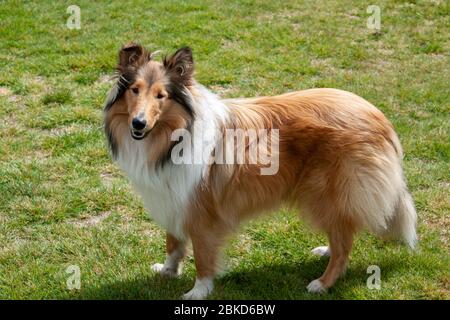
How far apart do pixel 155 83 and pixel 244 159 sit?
2.58 ft

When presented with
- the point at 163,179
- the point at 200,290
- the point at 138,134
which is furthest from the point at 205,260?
the point at 138,134

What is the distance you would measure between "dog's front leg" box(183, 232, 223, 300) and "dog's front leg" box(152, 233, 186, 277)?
0.29 m

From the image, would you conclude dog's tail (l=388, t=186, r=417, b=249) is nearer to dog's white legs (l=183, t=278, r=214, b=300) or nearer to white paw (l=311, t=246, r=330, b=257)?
white paw (l=311, t=246, r=330, b=257)

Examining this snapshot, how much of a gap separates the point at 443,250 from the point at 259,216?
151 cm

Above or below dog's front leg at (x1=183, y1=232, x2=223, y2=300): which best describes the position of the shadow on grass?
below

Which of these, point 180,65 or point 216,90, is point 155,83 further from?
point 216,90

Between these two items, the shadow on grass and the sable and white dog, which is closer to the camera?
the sable and white dog

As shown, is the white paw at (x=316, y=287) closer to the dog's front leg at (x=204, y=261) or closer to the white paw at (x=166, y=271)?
the dog's front leg at (x=204, y=261)

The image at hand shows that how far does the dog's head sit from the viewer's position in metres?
3.59

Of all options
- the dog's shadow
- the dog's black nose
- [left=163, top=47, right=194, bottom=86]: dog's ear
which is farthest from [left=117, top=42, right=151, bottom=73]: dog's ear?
the dog's shadow

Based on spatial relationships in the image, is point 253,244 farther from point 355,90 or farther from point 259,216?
point 355,90

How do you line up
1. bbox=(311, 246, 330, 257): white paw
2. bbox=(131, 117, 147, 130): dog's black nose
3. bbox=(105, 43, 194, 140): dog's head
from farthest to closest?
bbox=(311, 246, 330, 257): white paw < bbox=(105, 43, 194, 140): dog's head < bbox=(131, 117, 147, 130): dog's black nose

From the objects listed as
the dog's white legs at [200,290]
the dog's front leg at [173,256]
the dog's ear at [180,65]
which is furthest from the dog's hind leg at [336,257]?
the dog's ear at [180,65]

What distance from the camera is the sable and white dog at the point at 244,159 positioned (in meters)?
3.68
